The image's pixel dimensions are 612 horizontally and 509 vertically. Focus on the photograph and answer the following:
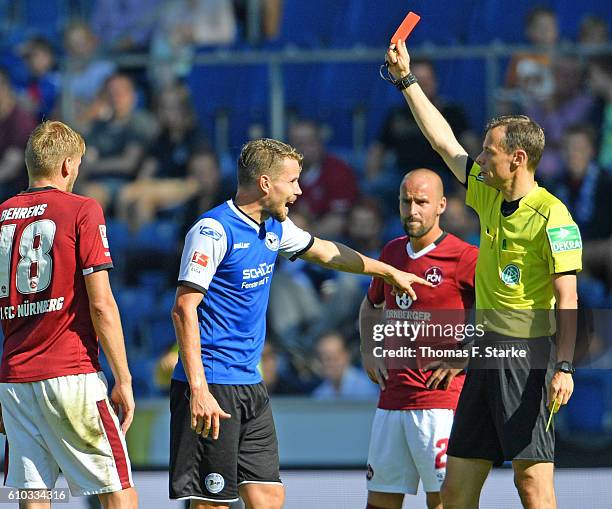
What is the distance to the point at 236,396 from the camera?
4.96m

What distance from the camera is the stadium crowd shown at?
8977mm

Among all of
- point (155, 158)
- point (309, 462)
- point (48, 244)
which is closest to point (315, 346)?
point (309, 462)

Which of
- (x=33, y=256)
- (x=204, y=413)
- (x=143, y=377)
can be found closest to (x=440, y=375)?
(x=204, y=413)

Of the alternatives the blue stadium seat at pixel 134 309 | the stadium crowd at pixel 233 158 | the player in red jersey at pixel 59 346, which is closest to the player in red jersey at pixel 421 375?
the player in red jersey at pixel 59 346

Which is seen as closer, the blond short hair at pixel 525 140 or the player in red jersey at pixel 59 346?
the player in red jersey at pixel 59 346

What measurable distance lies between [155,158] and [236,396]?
17.5ft

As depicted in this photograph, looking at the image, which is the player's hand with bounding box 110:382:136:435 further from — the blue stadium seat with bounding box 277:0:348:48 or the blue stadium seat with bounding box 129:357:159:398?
the blue stadium seat with bounding box 277:0:348:48

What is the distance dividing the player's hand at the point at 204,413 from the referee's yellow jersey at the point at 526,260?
129 cm

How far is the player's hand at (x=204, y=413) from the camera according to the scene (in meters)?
4.70

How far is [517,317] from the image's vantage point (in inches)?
195

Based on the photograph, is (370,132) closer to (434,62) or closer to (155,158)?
(434,62)

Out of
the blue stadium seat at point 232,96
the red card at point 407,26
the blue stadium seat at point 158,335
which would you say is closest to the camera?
the red card at point 407,26

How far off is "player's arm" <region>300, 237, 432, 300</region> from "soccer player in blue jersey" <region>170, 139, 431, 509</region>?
1.16ft

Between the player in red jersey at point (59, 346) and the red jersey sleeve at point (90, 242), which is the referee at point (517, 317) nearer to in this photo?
the player in red jersey at point (59, 346)
